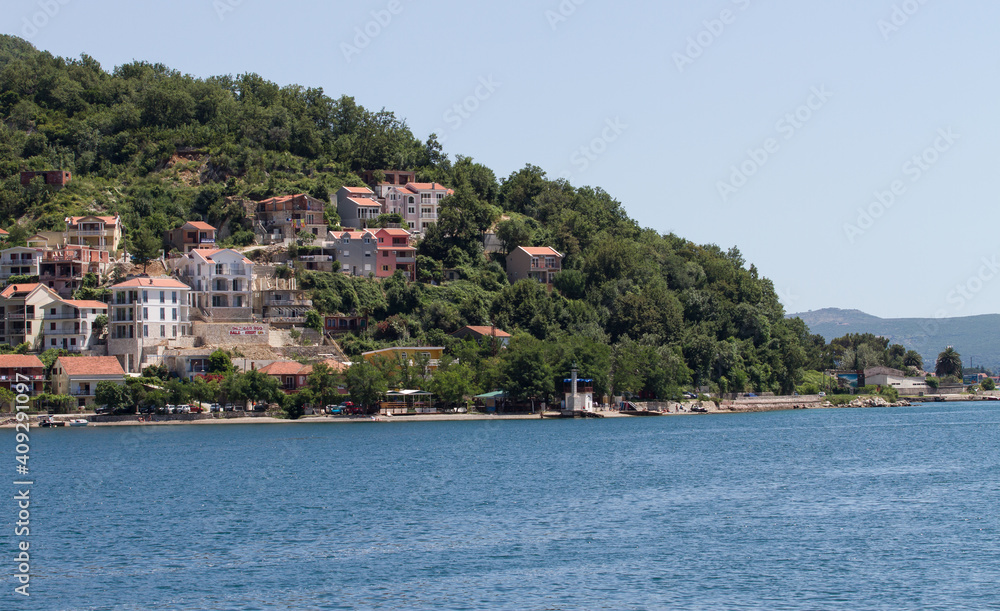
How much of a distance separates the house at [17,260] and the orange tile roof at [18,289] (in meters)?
4.66

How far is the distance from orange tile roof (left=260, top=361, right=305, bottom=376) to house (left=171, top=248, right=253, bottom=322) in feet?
34.2

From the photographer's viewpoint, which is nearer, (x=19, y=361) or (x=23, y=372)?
(x=23, y=372)

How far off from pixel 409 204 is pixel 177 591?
9405 centimetres

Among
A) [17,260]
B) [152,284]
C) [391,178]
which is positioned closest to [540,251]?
[391,178]

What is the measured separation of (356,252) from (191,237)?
15592mm

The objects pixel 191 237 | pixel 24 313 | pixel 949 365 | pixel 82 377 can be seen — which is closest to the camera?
pixel 82 377

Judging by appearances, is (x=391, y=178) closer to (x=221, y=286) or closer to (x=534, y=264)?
(x=534, y=264)

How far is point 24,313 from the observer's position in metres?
91.8

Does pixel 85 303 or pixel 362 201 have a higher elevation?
pixel 362 201

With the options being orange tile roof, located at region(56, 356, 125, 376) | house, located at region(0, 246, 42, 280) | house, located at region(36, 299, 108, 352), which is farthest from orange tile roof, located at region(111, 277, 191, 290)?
house, located at region(0, 246, 42, 280)

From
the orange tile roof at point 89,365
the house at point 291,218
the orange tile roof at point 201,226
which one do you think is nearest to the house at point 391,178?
the house at point 291,218

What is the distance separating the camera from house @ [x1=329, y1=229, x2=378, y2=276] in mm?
106875

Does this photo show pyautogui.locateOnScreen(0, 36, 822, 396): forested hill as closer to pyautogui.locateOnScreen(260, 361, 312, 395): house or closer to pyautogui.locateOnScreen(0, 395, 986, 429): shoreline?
pyautogui.locateOnScreen(0, 395, 986, 429): shoreline

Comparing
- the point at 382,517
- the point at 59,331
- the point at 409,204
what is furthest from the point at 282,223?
the point at 382,517
